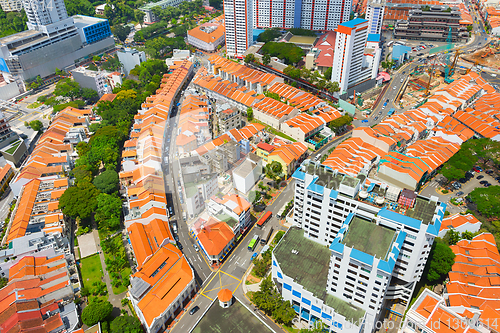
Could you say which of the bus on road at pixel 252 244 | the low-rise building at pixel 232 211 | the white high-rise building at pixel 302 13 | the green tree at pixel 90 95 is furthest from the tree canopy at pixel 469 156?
the green tree at pixel 90 95

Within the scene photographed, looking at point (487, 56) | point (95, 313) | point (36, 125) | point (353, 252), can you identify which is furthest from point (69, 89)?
point (487, 56)

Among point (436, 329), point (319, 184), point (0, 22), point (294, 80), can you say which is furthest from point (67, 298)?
point (0, 22)

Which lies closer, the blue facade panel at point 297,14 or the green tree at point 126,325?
the green tree at point 126,325

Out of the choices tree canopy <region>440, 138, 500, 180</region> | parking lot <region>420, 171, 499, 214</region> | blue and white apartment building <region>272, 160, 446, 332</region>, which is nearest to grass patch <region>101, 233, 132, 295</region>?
blue and white apartment building <region>272, 160, 446, 332</region>

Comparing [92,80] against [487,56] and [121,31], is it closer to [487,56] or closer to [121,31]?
[121,31]

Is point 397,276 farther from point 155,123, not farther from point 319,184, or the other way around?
point 155,123

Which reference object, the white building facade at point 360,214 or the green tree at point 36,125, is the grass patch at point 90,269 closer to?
the white building facade at point 360,214
